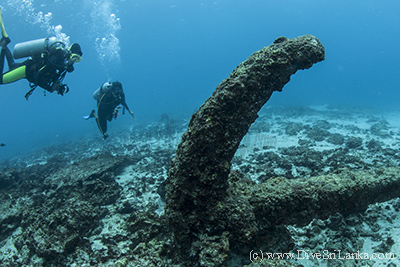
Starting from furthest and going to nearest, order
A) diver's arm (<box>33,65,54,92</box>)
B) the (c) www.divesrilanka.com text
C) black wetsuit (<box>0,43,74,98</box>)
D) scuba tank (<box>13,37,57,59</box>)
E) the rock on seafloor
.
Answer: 1. scuba tank (<box>13,37,57,59</box>)
2. black wetsuit (<box>0,43,74,98</box>)
3. diver's arm (<box>33,65,54,92</box>)
4. the (c) www.divesrilanka.com text
5. the rock on seafloor

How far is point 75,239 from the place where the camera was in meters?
5.01

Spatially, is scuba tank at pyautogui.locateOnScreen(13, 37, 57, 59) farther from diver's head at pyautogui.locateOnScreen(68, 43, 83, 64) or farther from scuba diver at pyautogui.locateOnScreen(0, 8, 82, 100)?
diver's head at pyautogui.locateOnScreen(68, 43, 83, 64)

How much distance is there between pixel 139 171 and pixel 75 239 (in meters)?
5.52

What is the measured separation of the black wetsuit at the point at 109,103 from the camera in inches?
441

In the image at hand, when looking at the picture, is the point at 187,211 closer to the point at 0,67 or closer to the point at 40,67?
the point at 40,67

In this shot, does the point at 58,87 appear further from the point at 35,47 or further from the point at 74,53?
the point at 35,47

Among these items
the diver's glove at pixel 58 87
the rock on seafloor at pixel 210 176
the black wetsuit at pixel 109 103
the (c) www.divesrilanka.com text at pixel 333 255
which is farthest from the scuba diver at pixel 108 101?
the (c) www.divesrilanka.com text at pixel 333 255

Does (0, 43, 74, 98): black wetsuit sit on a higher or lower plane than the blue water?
lower

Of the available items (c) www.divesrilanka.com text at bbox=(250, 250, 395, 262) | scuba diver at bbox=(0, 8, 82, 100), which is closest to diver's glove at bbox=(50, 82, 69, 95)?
scuba diver at bbox=(0, 8, 82, 100)

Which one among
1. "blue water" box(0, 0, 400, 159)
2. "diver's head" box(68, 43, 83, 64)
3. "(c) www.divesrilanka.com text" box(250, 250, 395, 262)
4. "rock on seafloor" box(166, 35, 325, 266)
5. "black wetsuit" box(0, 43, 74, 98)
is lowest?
"(c) www.divesrilanka.com text" box(250, 250, 395, 262)

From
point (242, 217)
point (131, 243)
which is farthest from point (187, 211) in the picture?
point (131, 243)

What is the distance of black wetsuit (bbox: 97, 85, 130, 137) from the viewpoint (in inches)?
441

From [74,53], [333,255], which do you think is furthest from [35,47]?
[333,255]

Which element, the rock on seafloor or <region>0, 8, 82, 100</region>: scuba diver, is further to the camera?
<region>0, 8, 82, 100</region>: scuba diver
